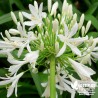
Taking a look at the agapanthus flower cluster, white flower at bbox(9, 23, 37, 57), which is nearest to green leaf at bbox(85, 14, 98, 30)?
the agapanthus flower cluster

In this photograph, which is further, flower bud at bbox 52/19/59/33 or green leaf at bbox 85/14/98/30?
green leaf at bbox 85/14/98/30

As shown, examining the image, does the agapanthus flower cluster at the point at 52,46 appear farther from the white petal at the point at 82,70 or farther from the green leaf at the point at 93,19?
the green leaf at the point at 93,19

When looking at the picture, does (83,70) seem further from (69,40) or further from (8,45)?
(8,45)

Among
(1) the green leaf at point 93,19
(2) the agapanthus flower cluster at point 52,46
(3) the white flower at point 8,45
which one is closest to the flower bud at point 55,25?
(2) the agapanthus flower cluster at point 52,46

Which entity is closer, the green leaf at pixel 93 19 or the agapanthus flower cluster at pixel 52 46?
the agapanthus flower cluster at pixel 52 46

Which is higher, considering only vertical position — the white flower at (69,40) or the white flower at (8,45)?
the white flower at (8,45)

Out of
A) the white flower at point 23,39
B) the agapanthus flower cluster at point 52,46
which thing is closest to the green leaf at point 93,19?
the agapanthus flower cluster at point 52,46

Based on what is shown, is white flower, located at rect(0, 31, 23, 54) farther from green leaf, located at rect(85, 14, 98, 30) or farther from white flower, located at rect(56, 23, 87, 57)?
green leaf, located at rect(85, 14, 98, 30)

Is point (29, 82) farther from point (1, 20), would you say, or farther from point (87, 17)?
point (87, 17)

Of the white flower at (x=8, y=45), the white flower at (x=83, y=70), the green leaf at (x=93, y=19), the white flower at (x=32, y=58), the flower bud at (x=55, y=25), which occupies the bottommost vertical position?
the white flower at (x=83, y=70)

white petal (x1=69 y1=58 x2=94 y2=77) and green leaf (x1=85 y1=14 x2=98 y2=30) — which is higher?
green leaf (x1=85 y1=14 x2=98 y2=30)

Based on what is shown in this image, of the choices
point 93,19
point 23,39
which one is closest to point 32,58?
point 23,39
